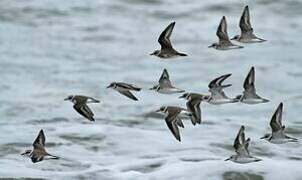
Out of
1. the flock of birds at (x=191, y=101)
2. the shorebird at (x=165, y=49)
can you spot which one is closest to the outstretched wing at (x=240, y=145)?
the flock of birds at (x=191, y=101)

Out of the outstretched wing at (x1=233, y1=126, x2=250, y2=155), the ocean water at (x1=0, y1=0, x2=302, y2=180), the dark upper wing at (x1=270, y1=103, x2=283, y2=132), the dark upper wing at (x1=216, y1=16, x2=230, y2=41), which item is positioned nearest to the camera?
the dark upper wing at (x1=270, y1=103, x2=283, y2=132)

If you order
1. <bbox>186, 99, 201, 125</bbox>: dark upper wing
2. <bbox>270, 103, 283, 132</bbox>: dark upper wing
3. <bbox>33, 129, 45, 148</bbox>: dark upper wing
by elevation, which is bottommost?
<bbox>33, 129, 45, 148</bbox>: dark upper wing

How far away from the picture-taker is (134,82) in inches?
647

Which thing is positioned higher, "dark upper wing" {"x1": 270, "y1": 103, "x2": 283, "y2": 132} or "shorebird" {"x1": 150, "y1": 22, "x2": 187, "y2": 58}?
"shorebird" {"x1": 150, "y1": 22, "x2": 187, "y2": 58}

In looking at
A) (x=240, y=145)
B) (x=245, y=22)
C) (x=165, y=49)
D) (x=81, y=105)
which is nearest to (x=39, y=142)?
(x=81, y=105)

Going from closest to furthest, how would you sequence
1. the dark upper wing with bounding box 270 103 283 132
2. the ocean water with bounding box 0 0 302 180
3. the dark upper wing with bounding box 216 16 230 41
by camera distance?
the dark upper wing with bounding box 270 103 283 132 → the dark upper wing with bounding box 216 16 230 41 → the ocean water with bounding box 0 0 302 180

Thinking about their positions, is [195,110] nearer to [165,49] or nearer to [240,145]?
[240,145]

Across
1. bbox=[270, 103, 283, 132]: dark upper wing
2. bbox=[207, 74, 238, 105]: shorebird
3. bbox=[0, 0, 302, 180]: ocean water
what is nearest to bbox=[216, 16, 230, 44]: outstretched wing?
bbox=[207, 74, 238, 105]: shorebird

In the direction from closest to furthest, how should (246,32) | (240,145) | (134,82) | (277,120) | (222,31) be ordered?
(277,120), (240,145), (222,31), (246,32), (134,82)

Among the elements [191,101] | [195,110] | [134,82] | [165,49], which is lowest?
[195,110]

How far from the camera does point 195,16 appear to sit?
20.8 m

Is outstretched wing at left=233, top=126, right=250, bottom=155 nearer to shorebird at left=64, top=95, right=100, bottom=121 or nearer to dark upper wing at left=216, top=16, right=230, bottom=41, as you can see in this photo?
dark upper wing at left=216, top=16, right=230, bottom=41

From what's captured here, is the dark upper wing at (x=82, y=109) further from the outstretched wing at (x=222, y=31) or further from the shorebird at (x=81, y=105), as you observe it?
the outstretched wing at (x=222, y=31)

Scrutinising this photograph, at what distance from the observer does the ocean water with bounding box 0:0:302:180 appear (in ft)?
40.8
